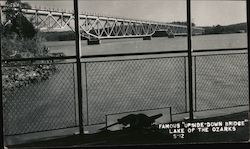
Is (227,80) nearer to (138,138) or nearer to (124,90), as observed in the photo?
(124,90)

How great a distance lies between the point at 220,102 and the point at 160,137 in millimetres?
2868

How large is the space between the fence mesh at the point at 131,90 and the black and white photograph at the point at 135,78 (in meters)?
0.03

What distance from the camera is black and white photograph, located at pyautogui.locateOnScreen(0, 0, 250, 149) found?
3.84 metres

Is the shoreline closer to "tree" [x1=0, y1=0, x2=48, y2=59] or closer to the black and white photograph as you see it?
the black and white photograph

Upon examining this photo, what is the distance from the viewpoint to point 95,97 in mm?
8211

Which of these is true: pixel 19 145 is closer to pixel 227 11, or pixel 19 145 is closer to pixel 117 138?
pixel 117 138

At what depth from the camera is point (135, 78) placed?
25.9ft

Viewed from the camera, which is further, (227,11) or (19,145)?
(227,11)

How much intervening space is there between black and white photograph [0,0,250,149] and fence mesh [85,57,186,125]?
28mm

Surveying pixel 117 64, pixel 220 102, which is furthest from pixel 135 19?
pixel 220 102

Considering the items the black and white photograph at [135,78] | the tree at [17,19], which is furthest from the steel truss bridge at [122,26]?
the tree at [17,19]

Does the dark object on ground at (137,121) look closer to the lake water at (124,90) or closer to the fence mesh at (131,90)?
the lake water at (124,90)

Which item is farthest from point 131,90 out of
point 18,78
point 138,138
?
point 138,138

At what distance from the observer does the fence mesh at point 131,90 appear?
19.5 feet
